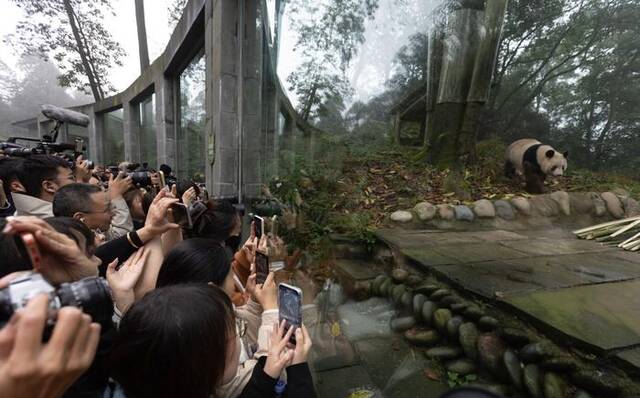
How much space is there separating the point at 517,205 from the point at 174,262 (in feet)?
14.8

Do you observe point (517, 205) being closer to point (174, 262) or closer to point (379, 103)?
point (379, 103)

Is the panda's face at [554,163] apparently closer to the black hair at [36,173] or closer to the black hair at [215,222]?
the black hair at [215,222]

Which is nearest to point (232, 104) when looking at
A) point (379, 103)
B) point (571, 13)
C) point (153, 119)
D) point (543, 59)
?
point (379, 103)

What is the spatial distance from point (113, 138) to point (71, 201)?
12477 millimetres

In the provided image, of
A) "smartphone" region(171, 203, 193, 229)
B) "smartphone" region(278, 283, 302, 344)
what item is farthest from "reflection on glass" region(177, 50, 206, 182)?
"smartphone" region(278, 283, 302, 344)

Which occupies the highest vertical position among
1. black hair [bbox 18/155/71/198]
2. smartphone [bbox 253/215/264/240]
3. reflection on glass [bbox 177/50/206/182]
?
reflection on glass [bbox 177/50/206/182]

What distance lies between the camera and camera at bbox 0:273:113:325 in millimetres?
588

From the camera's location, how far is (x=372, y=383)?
89.7 inches

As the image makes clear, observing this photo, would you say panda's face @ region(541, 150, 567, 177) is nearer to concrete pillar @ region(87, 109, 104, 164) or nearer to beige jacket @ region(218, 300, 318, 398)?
beige jacket @ region(218, 300, 318, 398)

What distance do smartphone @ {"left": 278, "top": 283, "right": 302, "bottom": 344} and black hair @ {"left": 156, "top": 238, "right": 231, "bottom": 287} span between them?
44cm

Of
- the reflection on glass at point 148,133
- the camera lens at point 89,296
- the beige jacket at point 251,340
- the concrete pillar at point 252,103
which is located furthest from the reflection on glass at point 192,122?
the camera lens at point 89,296

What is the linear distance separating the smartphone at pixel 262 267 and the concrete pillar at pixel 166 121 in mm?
7381

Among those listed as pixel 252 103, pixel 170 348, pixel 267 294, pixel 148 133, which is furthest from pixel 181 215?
pixel 148 133

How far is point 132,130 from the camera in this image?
35.3 feet
